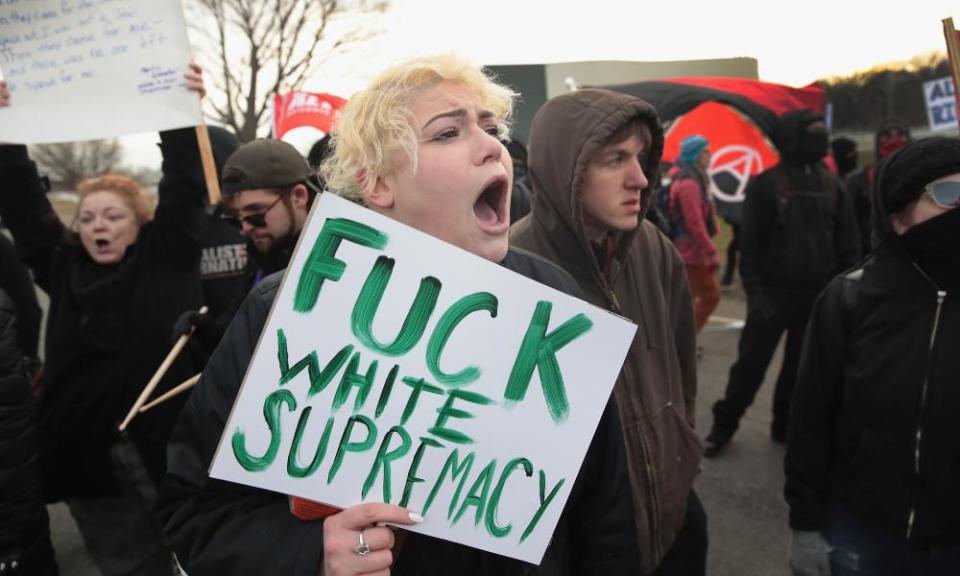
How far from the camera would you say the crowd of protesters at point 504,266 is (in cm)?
112

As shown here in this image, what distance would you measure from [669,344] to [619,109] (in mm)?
726

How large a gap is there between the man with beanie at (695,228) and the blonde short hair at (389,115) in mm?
4125

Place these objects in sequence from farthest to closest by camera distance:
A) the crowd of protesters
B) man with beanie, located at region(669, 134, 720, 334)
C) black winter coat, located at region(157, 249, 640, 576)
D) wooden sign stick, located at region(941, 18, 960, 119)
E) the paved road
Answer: man with beanie, located at region(669, 134, 720, 334) → the paved road → wooden sign stick, located at region(941, 18, 960, 119) → the crowd of protesters → black winter coat, located at region(157, 249, 640, 576)

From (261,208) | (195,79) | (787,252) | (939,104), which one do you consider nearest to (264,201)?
(261,208)

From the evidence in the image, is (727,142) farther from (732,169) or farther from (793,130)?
(793,130)

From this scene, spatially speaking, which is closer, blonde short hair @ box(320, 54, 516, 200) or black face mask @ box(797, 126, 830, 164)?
blonde short hair @ box(320, 54, 516, 200)

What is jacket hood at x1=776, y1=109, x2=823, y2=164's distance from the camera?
12.6 feet

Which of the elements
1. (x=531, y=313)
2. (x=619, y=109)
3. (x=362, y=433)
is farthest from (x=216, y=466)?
(x=619, y=109)

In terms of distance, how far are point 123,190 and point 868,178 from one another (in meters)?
6.11

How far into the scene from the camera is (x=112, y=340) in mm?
2385

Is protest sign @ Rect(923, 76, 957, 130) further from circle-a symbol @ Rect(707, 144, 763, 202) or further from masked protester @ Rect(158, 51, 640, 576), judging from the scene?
masked protester @ Rect(158, 51, 640, 576)

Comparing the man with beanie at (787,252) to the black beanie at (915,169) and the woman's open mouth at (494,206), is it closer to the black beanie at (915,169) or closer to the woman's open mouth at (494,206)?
the black beanie at (915,169)

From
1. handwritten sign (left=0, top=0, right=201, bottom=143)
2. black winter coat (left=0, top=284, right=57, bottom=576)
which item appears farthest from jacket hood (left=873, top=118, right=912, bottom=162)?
black winter coat (left=0, top=284, right=57, bottom=576)

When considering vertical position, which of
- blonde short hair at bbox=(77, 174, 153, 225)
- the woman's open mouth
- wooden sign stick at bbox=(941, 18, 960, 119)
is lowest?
blonde short hair at bbox=(77, 174, 153, 225)
